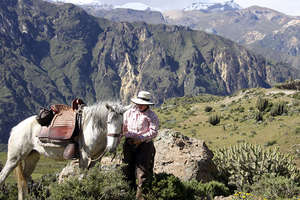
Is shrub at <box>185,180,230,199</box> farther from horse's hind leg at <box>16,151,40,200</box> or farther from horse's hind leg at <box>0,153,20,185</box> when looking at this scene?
horse's hind leg at <box>0,153,20,185</box>

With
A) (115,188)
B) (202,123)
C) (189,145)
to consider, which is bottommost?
(202,123)

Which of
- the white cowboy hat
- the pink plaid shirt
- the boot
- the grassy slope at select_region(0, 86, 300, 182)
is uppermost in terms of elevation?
the white cowboy hat

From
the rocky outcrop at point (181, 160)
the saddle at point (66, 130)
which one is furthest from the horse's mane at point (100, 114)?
the rocky outcrop at point (181, 160)

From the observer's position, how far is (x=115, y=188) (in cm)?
573

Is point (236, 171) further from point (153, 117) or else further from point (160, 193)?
point (153, 117)

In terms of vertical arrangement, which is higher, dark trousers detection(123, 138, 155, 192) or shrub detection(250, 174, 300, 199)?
dark trousers detection(123, 138, 155, 192)

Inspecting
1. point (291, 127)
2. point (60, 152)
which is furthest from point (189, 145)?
point (291, 127)

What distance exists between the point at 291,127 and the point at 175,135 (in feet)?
64.8

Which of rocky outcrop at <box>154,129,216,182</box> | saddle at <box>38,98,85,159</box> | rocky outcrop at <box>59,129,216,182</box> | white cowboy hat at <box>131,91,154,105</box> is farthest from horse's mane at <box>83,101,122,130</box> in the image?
rocky outcrop at <box>154,129,216,182</box>

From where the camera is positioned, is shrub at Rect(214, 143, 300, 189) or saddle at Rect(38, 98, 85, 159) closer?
saddle at Rect(38, 98, 85, 159)

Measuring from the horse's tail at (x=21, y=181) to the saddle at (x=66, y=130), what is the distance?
117 centimetres

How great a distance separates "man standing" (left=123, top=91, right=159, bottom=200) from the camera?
6219mm

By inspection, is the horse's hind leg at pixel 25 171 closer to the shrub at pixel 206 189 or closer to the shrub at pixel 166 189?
the shrub at pixel 166 189

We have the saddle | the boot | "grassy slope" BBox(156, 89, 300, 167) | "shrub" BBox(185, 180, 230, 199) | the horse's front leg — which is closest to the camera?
the boot
